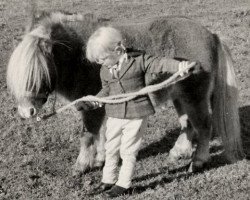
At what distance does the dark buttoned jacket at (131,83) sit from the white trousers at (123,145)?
103 mm

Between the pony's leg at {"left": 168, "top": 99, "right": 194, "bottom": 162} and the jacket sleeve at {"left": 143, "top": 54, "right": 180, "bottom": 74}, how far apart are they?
1.68 meters

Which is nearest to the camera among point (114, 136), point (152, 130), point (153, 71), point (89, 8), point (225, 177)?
point (153, 71)

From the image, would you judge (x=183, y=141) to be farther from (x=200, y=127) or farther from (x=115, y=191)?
(x=115, y=191)

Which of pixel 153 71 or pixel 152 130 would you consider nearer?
pixel 153 71

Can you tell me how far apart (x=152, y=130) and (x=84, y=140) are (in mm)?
1524

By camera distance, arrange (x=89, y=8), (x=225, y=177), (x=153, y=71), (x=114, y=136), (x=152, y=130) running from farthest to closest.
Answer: (x=89, y=8)
(x=152, y=130)
(x=225, y=177)
(x=114, y=136)
(x=153, y=71)

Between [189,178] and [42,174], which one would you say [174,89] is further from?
[42,174]

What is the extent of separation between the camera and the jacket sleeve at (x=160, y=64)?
4.45 meters

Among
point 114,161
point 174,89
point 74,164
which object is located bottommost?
point 74,164

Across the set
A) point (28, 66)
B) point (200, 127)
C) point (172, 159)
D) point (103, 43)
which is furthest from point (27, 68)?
point (172, 159)

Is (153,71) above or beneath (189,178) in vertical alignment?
above

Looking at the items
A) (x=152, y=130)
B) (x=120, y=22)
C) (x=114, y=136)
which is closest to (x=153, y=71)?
(x=114, y=136)

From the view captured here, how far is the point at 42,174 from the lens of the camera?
19.0 feet

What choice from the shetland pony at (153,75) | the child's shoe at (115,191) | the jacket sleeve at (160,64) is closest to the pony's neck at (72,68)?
the shetland pony at (153,75)
